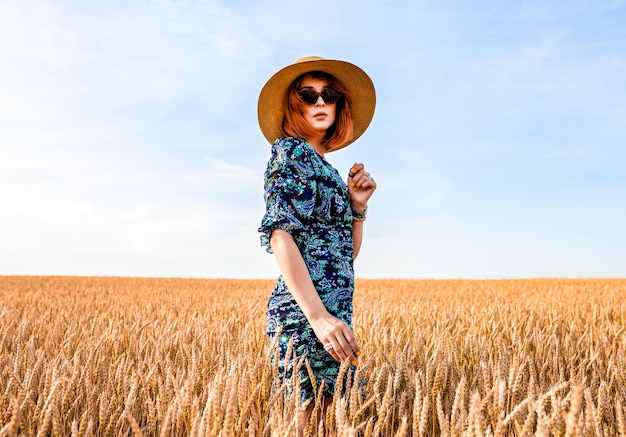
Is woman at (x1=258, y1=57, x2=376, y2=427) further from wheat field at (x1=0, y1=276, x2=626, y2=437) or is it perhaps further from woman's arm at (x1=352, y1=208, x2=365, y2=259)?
wheat field at (x1=0, y1=276, x2=626, y2=437)

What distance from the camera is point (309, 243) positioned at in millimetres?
1874

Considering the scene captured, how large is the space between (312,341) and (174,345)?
182cm

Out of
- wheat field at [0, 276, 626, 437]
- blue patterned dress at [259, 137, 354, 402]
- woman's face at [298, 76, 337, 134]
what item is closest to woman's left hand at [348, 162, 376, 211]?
blue patterned dress at [259, 137, 354, 402]

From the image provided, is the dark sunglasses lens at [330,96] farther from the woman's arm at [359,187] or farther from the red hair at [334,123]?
the woman's arm at [359,187]

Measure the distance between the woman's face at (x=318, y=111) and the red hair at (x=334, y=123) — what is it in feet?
0.05

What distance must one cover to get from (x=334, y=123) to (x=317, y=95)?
6.9 inches

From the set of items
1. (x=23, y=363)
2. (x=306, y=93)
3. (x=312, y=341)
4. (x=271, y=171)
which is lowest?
(x=23, y=363)

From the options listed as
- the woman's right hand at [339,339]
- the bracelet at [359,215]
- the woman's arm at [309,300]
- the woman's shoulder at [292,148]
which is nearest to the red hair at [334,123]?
the woman's shoulder at [292,148]

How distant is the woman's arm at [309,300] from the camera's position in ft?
5.05

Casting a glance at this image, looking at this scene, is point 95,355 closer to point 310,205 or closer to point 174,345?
point 174,345

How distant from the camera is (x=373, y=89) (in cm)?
241

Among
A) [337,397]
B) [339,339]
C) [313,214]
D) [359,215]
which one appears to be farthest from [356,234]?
[337,397]

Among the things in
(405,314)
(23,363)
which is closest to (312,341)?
(23,363)

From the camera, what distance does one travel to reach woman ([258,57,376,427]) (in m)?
1.67
